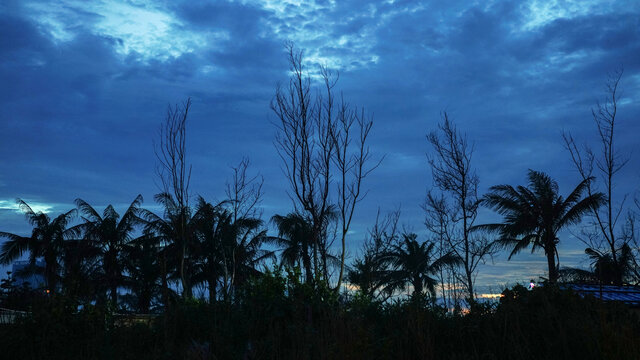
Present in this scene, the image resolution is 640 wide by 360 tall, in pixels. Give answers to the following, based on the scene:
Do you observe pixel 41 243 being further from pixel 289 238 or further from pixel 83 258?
pixel 289 238

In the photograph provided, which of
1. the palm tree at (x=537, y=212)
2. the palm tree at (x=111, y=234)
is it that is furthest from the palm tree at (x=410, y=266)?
the palm tree at (x=111, y=234)

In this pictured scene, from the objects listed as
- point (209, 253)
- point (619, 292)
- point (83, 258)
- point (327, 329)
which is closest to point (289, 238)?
point (209, 253)

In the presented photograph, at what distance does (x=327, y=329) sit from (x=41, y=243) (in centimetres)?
3051

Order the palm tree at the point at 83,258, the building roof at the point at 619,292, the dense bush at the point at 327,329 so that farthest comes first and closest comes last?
the palm tree at the point at 83,258, the building roof at the point at 619,292, the dense bush at the point at 327,329

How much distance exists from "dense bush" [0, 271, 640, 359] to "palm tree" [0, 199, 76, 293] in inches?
949

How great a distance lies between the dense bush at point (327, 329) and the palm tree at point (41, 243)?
24112 mm

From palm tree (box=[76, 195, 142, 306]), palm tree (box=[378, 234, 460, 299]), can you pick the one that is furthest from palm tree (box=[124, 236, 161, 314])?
palm tree (box=[378, 234, 460, 299])

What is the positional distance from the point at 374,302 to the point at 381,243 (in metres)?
15.8

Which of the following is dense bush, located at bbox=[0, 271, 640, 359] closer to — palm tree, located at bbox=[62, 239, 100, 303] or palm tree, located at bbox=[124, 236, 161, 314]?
palm tree, located at bbox=[62, 239, 100, 303]

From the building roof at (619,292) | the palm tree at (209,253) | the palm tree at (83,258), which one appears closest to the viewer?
the building roof at (619,292)

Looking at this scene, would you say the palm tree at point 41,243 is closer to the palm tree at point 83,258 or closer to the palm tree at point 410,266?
the palm tree at point 83,258

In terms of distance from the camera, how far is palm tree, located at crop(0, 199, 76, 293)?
106 feet

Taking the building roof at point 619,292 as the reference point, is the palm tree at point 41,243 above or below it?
above

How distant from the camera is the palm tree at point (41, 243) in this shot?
3244 cm
